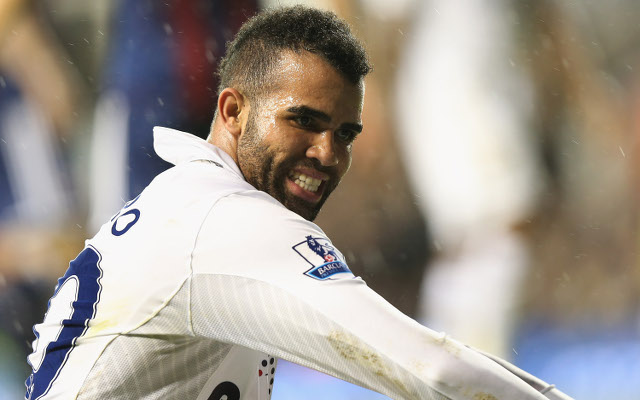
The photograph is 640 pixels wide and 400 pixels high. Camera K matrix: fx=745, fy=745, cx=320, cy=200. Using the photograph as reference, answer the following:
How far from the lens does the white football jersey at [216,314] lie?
1.22 meters

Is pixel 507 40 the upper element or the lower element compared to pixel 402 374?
upper

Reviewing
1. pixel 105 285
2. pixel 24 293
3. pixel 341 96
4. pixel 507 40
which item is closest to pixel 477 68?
pixel 507 40

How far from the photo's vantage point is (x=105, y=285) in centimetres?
151

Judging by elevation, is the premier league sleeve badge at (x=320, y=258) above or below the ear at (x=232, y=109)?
below

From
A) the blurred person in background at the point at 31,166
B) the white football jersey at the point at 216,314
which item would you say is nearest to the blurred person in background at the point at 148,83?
the blurred person in background at the point at 31,166

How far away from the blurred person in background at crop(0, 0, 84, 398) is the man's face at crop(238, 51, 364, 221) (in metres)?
3.88

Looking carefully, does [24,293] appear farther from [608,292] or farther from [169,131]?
[608,292]

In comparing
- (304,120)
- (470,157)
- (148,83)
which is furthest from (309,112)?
(470,157)

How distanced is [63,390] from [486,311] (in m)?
4.34

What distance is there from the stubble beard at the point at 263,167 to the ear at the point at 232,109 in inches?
1.6

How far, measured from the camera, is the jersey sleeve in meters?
1.21

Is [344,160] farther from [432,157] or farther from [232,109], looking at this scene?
[432,157]

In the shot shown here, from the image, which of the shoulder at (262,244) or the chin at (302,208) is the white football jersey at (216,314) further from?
the chin at (302,208)

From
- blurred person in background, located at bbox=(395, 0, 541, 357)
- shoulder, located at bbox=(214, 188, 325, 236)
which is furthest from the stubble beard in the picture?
blurred person in background, located at bbox=(395, 0, 541, 357)
